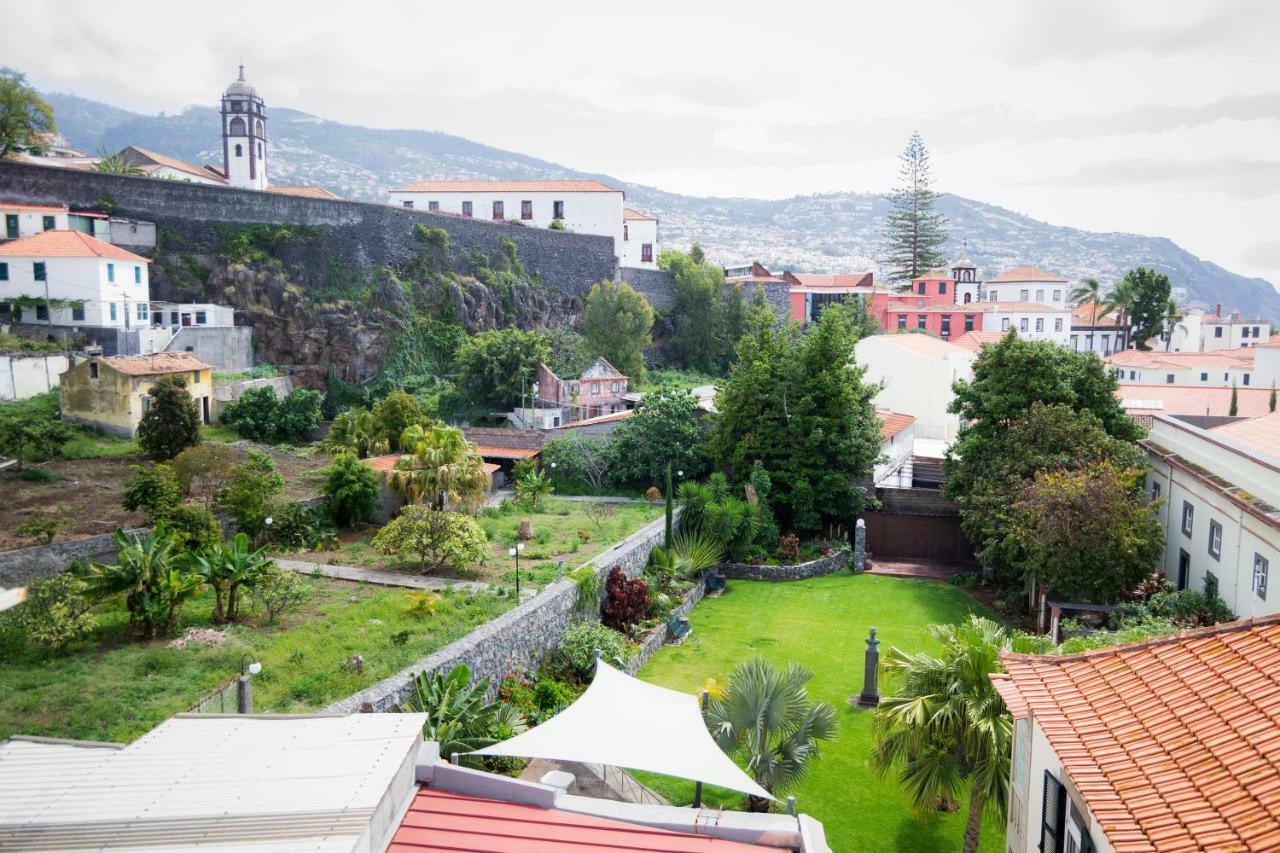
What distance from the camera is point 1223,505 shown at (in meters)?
15.7

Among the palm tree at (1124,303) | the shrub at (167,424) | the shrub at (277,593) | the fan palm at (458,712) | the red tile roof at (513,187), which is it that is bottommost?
the fan palm at (458,712)

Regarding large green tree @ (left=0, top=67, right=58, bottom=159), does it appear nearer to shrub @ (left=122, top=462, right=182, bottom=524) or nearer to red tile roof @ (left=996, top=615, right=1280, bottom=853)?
shrub @ (left=122, top=462, right=182, bottom=524)

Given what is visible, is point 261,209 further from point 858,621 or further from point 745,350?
point 858,621

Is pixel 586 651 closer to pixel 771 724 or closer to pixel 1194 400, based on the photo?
pixel 771 724

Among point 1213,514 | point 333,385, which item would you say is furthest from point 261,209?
point 1213,514

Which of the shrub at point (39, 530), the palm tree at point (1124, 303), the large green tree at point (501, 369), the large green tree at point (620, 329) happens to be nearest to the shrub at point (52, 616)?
the shrub at point (39, 530)

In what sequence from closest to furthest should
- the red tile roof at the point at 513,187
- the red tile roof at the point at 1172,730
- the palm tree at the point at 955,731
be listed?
1. the red tile roof at the point at 1172,730
2. the palm tree at the point at 955,731
3. the red tile roof at the point at 513,187

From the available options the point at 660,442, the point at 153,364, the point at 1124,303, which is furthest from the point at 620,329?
the point at 1124,303

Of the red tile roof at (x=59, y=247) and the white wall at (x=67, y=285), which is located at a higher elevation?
the red tile roof at (x=59, y=247)

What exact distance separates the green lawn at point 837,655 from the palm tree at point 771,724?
3.07 feet

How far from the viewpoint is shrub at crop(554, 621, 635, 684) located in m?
15.6

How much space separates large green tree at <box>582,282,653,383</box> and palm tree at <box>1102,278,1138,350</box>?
33.1m

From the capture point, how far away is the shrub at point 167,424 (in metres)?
22.6

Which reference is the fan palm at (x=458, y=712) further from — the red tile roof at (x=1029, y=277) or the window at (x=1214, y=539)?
the red tile roof at (x=1029, y=277)
